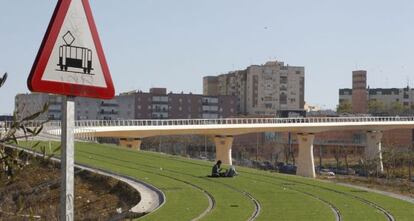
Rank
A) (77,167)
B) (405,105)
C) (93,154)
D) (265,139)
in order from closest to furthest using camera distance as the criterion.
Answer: (77,167) → (93,154) → (265,139) → (405,105)

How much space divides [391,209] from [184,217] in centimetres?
867

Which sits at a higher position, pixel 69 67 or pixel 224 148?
pixel 69 67

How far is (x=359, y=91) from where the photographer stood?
16612cm

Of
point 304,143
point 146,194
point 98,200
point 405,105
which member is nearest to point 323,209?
point 146,194

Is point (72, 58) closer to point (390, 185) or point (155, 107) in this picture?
point (390, 185)

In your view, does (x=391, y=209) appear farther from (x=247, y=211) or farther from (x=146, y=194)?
(x=146, y=194)

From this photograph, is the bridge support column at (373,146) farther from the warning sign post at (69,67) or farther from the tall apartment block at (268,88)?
the warning sign post at (69,67)

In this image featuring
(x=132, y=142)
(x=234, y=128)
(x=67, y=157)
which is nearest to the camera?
(x=67, y=157)

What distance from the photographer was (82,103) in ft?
470

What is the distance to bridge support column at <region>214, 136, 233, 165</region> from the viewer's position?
76.8m

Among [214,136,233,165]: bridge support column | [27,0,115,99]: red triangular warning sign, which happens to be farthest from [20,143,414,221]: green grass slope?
[214,136,233,165]: bridge support column

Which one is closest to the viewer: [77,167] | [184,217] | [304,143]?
[184,217]

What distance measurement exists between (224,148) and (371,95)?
10142 centimetres

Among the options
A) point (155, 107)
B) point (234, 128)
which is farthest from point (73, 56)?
point (155, 107)
